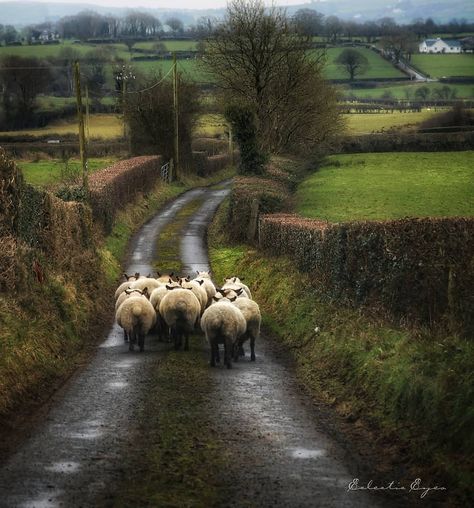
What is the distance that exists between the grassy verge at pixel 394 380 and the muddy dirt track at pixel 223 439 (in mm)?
704

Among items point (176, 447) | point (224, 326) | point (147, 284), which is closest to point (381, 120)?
point (147, 284)

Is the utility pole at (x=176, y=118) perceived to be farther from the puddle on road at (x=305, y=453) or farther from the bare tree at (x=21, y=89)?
the puddle on road at (x=305, y=453)

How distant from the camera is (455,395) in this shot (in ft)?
37.3

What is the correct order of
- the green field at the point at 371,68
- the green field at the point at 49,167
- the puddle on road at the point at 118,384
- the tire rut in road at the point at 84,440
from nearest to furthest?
the tire rut in road at the point at 84,440 < the puddle on road at the point at 118,384 < the green field at the point at 49,167 < the green field at the point at 371,68

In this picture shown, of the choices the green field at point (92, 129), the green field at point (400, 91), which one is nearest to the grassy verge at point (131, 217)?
the green field at point (92, 129)

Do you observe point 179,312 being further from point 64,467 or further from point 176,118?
point 176,118

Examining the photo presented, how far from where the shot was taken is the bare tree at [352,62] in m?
162

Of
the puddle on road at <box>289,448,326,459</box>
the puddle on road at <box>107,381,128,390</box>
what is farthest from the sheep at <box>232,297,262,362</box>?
the puddle on road at <box>289,448,326,459</box>

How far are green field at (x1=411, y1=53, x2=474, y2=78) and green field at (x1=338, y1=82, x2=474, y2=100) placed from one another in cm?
1131

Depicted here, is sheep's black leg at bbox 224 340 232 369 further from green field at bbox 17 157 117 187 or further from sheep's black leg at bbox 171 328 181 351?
green field at bbox 17 157 117 187

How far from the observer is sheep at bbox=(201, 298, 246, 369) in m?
17.0

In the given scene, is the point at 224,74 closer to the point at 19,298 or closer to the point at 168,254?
the point at 168,254

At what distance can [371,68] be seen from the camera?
170 metres

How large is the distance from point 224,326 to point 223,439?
480 centimetres
